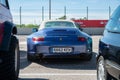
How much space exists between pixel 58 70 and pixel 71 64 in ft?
4.30

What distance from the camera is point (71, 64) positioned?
11.5 m

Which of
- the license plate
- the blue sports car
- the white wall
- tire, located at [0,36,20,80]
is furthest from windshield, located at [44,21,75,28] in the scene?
the white wall

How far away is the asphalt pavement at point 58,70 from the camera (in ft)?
29.8

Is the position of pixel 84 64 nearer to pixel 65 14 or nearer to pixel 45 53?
pixel 45 53

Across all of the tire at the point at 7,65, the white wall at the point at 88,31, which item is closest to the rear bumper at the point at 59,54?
the tire at the point at 7,65

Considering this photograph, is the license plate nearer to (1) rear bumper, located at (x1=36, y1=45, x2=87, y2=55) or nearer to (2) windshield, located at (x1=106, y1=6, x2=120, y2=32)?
(1) rear bumper, located at (x1=36, y1=45, x2=87, y2=55)

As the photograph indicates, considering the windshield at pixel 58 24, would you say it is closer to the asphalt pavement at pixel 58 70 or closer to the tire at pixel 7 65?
the asphalt pavement at pixel 58 70

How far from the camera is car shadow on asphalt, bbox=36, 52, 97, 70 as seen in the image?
10.8 metres

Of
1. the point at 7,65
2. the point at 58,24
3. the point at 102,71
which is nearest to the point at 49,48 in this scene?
the point at 58,24

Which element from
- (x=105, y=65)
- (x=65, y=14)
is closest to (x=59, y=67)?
(x=105, y=65)

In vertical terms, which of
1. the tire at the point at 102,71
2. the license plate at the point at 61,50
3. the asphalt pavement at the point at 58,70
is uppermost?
the license plate at the point at 61,50

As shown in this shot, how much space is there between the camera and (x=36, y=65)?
11312 millimetres

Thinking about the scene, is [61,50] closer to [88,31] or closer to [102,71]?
[102,71]

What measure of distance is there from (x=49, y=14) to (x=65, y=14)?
1527 mm
